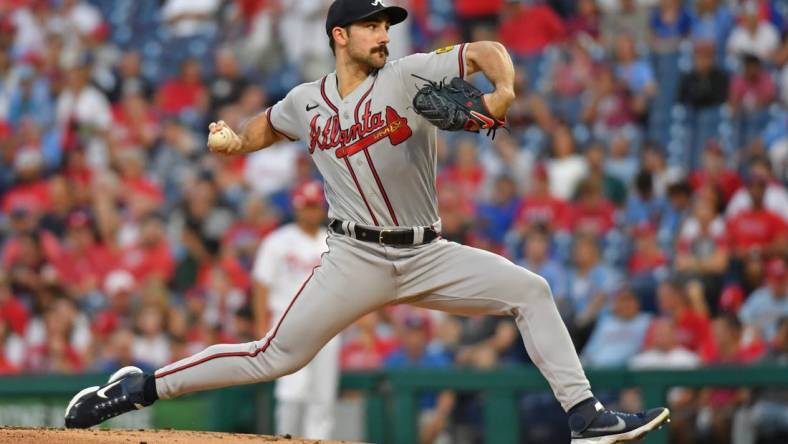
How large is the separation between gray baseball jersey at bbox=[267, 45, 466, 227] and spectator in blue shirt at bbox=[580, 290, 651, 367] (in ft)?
11.7

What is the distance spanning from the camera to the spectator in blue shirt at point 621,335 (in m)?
8.39

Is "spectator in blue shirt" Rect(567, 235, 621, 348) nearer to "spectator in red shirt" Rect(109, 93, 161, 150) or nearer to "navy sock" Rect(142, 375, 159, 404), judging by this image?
"navy sock" Rect(142, 375, 159, 404)

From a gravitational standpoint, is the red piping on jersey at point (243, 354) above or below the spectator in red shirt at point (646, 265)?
below

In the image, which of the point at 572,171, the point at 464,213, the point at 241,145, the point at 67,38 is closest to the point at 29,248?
the point at 67,38

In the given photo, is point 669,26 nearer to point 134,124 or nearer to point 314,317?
point 134,124

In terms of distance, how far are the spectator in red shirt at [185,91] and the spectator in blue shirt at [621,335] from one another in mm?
5708

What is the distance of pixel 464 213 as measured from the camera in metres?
9.95

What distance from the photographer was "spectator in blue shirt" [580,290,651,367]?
8391 mm

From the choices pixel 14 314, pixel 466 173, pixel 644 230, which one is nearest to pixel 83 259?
pixel 14 314

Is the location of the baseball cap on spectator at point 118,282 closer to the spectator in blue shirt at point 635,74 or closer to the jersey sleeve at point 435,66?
the spectator in blue shirt at point 635,74

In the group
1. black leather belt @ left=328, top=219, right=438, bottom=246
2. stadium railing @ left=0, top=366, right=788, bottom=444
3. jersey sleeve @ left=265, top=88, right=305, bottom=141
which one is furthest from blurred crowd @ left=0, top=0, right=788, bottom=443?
jersey sleeve @ left=265, top=88, right=305, bottom=141

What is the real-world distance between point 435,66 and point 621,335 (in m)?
3.98

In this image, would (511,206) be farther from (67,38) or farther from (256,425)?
(67,38)

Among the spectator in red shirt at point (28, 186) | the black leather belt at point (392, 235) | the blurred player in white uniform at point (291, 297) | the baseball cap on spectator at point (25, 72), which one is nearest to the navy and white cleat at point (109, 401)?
the black leather belt at point (392, 235)
